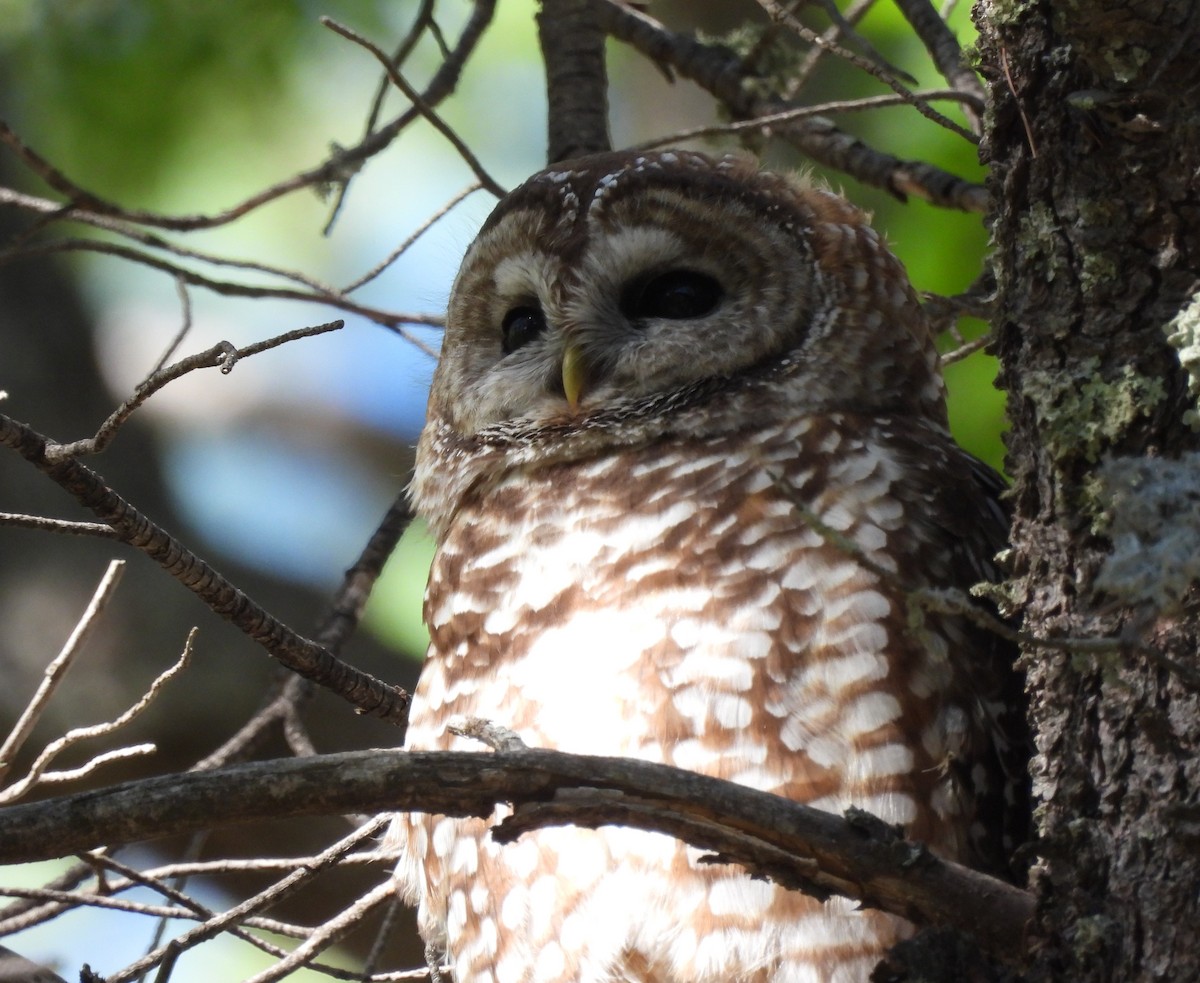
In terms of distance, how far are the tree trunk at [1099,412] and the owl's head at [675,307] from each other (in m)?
0.90

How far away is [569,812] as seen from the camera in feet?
4.78

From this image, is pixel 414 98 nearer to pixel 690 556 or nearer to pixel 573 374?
pixel 573 374

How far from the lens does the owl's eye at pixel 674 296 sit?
3.00 meters

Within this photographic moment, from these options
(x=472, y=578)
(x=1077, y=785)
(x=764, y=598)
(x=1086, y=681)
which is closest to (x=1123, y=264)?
(x=1086, y=681)

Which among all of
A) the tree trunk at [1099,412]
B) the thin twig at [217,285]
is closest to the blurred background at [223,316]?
the thin twig at [217,285]

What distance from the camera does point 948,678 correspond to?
223cm

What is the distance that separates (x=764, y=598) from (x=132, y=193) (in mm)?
4277

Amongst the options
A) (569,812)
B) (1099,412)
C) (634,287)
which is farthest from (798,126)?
(569,812)

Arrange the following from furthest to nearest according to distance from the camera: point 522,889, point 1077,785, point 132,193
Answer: point 132,193
point 522,889
point 1077,785

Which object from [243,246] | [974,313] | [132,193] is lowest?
[974,313]

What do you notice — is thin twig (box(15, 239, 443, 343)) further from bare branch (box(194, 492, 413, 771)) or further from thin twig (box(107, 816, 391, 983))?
thin twig (box(107, 816, 391, 983))

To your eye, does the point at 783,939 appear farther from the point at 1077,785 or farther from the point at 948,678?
the point at 1077,785

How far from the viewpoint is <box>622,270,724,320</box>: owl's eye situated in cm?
300

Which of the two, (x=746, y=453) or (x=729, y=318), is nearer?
(x=746, y=453)
